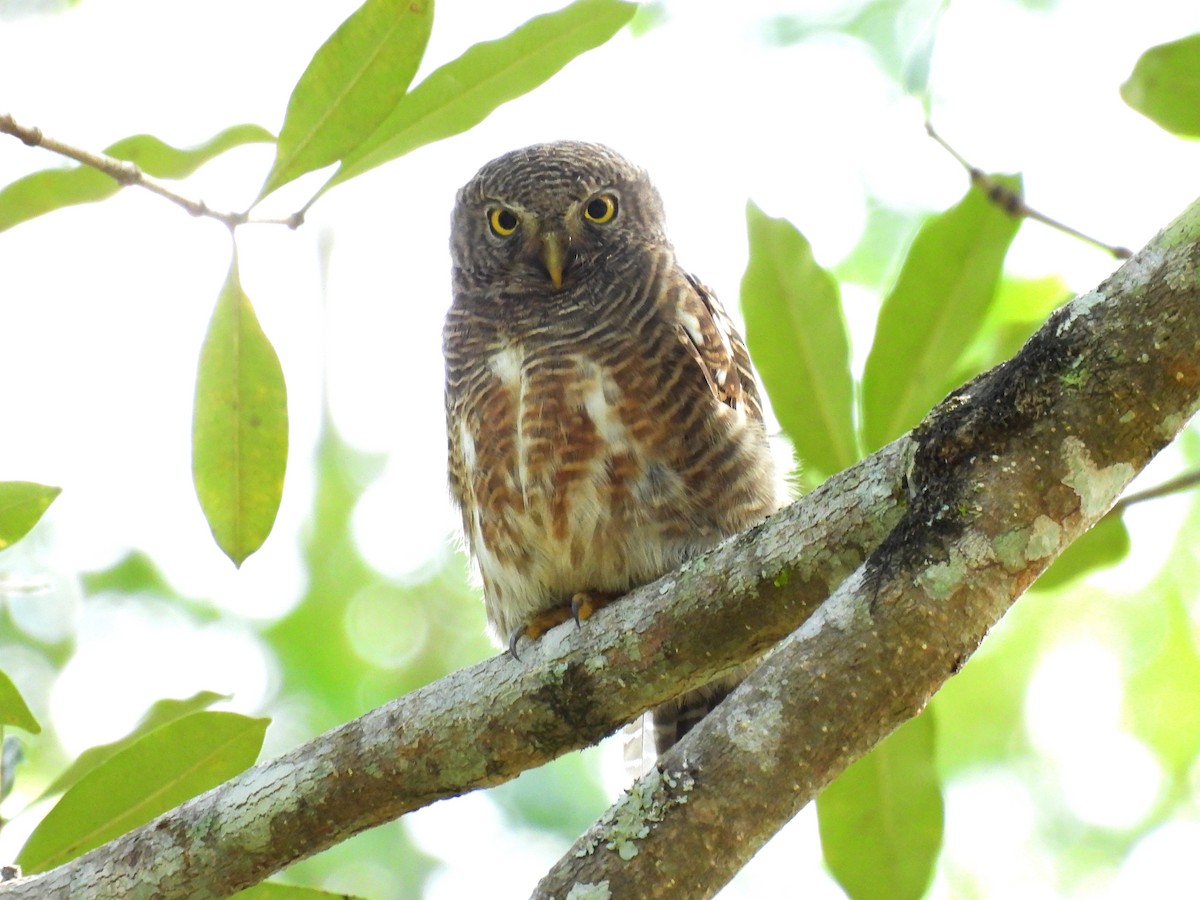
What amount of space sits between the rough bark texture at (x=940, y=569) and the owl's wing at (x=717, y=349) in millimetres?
1660

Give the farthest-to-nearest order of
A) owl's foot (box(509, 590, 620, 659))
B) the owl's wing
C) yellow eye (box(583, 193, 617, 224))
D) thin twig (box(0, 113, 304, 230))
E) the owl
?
yellow eye (box(583, 193, 617, 224))
the owl's wing
the owl
owl's foot (box(509, 590, 620, 659))
thin twig (box(0, 113, 304, 230))

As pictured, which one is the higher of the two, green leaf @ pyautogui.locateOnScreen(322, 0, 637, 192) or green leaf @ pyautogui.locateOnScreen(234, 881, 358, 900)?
green leaf @ pyautogui.locateOnScreen(322, 0, 637, 192)

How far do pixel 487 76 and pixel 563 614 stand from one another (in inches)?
55.4

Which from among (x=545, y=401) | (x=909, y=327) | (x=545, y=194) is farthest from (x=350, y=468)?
(x=909, y=327)

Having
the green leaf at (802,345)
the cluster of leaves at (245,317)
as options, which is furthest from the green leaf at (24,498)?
the green leaf at (802,345)

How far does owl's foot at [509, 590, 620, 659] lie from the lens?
3.14 metres

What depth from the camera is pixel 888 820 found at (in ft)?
9.99

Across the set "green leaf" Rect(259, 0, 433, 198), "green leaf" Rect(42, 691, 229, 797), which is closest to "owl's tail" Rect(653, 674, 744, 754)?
"green leaf" Rect(42, 691, 229, 797)

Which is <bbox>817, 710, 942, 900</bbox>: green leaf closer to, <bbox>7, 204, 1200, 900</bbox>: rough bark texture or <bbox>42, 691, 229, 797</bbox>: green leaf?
<bbox>7, 204, 1200, 900</bbox>: rough bark texture

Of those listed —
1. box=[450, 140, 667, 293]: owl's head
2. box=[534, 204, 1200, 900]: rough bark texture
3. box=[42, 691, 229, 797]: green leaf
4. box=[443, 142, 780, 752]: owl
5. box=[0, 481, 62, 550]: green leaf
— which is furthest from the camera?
box=[450, 140, 667, 293]: owl's head

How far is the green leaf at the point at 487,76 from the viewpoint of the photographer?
2852 millimetres

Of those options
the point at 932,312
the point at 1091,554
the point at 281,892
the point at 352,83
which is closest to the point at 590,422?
the point at 932,312

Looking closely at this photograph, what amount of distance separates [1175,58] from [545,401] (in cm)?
192

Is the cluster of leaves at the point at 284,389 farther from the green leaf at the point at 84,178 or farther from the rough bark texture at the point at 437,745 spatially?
the rough bark texture at the point at 437,745
